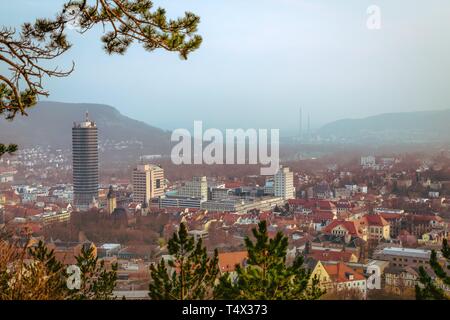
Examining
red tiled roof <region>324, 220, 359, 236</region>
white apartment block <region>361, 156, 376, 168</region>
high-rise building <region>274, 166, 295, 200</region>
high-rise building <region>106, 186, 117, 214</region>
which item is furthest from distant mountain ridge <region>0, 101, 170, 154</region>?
white apartment block <region>361, 156, 376, 168</region>

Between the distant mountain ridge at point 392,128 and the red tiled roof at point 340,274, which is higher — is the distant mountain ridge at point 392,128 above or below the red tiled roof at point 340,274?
above

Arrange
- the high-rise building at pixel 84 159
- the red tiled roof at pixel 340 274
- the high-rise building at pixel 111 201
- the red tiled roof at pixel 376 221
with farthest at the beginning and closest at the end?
1. the high-rise building at pixel 84 159
2. the high-rise building at pixel 111 201
3. the red tiled roof at pixel 376 221
4. the red tiled roof at pixel 340 274

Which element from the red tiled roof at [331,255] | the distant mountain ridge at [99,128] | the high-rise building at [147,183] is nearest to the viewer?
the red tiled roof at [331,255]

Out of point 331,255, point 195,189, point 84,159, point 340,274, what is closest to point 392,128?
point 331,255

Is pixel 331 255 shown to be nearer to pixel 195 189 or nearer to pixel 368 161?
pixel 368 161

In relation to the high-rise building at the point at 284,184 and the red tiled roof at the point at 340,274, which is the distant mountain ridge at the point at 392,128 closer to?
the high-rise building at the point at 284,184

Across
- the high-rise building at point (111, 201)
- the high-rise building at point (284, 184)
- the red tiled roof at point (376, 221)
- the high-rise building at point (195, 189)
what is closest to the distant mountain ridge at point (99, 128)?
the high-rise building at point (195, 189)

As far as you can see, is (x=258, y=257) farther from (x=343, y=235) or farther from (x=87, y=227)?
(x=87, y=227)
